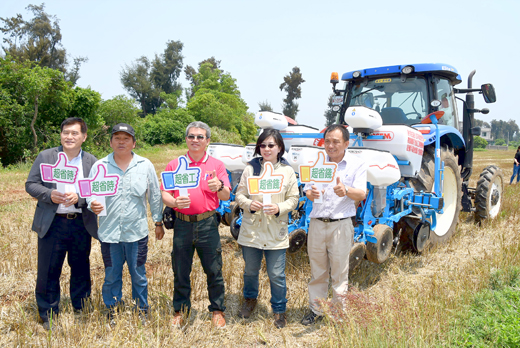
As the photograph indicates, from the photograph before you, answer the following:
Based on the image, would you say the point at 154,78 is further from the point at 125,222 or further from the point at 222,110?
the point at 125,222

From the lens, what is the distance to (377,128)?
398cm

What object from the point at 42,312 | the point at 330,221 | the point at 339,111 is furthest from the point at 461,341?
the point at 339,111

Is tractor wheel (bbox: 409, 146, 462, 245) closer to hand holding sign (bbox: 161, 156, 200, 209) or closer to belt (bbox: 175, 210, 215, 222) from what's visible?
belt (bbox: 175, 210, 215, 222)

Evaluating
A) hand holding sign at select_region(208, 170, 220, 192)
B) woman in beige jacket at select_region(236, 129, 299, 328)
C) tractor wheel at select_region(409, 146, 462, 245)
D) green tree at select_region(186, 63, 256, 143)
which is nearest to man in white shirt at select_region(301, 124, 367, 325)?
woman in beige jacket at select_region(236, 129, 299, 328)

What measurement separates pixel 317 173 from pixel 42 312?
2.48 metres

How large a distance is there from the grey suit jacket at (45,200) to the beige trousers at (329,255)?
5.77ft

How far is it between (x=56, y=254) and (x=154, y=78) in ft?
161

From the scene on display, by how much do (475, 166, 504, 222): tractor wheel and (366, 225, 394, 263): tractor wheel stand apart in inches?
121

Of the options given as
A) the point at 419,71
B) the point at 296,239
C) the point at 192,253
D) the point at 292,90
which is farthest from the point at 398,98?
the point at 292,90

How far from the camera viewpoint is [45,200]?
289cm

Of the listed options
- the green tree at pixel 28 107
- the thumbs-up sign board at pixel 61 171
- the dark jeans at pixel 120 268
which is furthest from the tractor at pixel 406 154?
the green tree at pixel 28 107

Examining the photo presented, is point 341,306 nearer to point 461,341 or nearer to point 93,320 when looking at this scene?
point 461,341

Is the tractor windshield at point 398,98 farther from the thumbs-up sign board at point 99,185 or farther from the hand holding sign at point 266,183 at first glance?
the thumbs-up sign board at point 99,185

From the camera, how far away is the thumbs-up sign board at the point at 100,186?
9.08 feet
